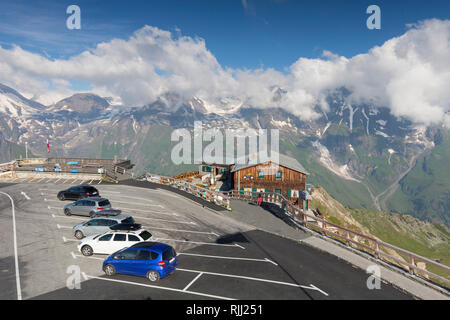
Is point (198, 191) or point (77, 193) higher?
point (77, 193)

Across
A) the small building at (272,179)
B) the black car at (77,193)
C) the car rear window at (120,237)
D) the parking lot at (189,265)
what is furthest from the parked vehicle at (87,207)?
the small building at (272,179)

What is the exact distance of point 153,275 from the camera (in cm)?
1529

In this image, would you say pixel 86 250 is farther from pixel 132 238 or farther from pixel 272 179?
pixel 272 179

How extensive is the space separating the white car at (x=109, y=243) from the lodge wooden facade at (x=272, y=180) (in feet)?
105

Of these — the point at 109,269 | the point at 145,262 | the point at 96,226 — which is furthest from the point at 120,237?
the point at 145,262

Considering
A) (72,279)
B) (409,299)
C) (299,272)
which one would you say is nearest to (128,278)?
(72,279)

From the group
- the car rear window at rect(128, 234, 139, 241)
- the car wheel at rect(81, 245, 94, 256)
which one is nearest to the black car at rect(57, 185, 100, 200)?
the car wheel at rect(81, 245, 94, 256)

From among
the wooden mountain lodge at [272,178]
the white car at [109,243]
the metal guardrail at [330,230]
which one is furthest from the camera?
the wooden mountain lodge at [272,178]

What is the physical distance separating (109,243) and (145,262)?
4.77 metres

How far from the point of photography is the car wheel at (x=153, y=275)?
15250 millimetres

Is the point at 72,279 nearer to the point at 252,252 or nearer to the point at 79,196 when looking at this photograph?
the point at 252,252

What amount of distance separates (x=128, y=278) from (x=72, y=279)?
9.86ft

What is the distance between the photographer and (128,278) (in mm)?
15781

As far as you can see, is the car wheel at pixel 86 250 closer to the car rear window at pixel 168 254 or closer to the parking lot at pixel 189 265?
the parking lot at pixel 189 265
